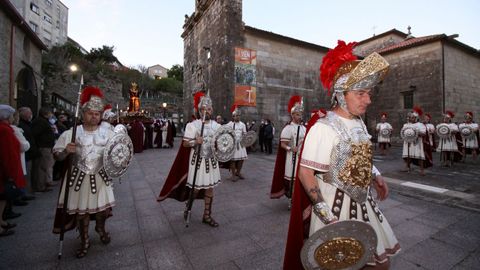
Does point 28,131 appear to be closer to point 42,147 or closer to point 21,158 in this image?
point 42,147

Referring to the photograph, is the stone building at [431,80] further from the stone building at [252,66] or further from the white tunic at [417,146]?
the white tunic at [417,146]

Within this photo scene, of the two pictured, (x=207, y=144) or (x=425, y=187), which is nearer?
(x=207, y=144)

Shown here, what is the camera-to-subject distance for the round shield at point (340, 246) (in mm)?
1455

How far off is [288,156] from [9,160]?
14.8 feet

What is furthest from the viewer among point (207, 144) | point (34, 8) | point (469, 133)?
point (34, 8)

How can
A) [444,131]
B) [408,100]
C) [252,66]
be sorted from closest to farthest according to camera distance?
[444,131]
[252,66]
[408,100]

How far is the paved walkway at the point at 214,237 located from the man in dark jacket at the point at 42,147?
71cm

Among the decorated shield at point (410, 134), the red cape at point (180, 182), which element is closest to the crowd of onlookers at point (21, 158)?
the red cape at point (180, 182)

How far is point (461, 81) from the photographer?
18.1 meters

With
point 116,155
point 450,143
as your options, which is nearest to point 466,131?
point 450,143

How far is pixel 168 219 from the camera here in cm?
417

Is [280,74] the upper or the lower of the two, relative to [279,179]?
upper

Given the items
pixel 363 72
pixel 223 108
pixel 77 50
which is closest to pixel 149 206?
pixel 363 72

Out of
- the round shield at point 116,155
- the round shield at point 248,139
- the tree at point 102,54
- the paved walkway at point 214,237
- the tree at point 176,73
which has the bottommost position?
the paved walkway at point 214,237
